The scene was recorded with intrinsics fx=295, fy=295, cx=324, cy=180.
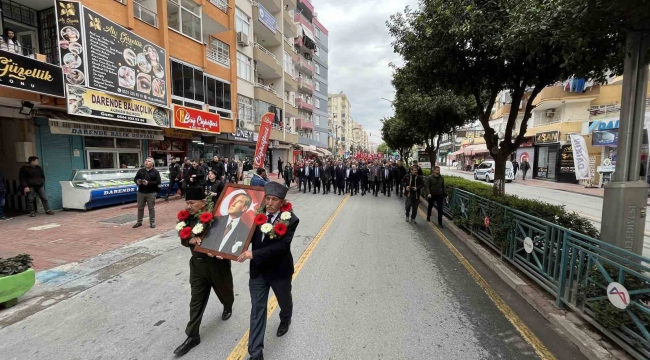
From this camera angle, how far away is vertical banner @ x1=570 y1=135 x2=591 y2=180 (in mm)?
18609

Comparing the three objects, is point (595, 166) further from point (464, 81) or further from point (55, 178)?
point (55, 178)

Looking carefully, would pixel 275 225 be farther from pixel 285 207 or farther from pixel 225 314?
pixel 225 314

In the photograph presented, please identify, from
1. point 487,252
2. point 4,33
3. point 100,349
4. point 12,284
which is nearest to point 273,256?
point 100,349

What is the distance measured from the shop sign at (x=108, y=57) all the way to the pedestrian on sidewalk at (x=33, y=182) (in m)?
2.79

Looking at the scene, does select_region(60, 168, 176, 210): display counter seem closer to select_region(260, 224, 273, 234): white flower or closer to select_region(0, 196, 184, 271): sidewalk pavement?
select_region(0, 196, 184, 271): sidewalk pavement

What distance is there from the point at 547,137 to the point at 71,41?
31.9 metres

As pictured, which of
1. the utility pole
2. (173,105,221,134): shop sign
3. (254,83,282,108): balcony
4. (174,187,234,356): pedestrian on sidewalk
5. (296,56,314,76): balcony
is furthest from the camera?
(296,56,314,76): balcony

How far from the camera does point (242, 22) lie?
845 inches

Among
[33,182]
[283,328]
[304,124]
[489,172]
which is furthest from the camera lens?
[304,124]

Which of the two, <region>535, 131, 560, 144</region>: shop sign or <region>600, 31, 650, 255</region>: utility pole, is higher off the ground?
<region>535, 131, 560, 144</region>: shop sign

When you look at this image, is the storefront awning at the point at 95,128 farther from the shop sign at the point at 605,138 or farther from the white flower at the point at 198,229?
the shop sign at the point at 605,138

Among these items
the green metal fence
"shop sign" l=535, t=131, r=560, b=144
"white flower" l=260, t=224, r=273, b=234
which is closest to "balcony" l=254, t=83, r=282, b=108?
the green metal fence

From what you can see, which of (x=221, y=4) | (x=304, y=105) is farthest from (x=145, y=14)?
(x=304, y=105)

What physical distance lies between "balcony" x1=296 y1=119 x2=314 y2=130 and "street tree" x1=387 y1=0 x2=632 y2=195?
30.3 m
